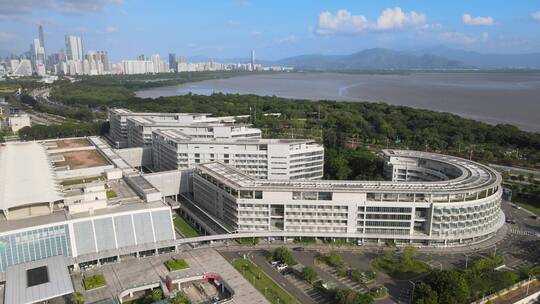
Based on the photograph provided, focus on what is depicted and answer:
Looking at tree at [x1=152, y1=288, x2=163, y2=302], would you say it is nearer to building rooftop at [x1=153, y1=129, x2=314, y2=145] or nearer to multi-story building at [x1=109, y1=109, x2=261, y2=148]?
building rooftop at [x1=153, y1=129, x2=314, y2=145]

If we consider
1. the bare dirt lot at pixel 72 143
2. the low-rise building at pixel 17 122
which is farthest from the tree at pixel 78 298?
the low-rise building at pixel 17 122

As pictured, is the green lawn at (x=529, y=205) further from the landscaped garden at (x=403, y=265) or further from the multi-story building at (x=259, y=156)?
the multi-story building at (x=259, y=156)

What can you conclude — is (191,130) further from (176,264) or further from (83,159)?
(176,264)

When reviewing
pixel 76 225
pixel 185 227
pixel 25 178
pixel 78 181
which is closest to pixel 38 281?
pixel 76 225

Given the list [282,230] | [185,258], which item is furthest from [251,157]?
[185,258]

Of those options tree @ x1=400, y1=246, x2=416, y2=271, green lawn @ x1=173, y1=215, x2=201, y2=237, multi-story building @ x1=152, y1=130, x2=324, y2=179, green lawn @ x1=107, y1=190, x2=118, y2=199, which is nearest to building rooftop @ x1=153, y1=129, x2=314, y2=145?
multi-story building @ x1=152, y1=130, x2=324, y2=179

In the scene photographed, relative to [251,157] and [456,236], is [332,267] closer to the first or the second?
[456,236]
